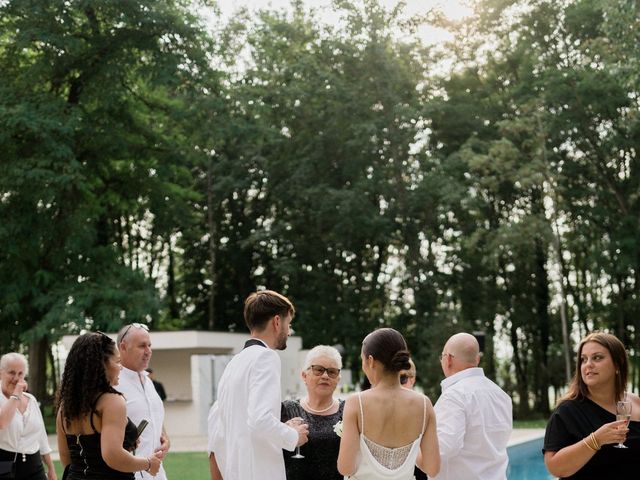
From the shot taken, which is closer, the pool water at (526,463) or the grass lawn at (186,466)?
the grass lawn at (186,466)

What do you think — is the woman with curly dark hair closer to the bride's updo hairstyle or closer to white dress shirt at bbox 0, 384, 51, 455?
the bride's updo hairstyle

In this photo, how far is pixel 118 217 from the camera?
3844 centimetres

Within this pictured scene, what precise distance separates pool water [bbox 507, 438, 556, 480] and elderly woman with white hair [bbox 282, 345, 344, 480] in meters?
11.0

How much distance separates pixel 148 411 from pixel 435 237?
3040 cm

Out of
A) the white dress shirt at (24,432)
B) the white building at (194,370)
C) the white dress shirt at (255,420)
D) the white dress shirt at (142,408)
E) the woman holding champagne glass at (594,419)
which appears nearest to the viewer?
the woman holding champagne glass at (594,419)

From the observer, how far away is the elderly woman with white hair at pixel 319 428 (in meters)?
5.35

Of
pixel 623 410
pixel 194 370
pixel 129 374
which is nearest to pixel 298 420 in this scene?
pixel 129 374

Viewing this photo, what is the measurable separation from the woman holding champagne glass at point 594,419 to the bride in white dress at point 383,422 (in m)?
0.61

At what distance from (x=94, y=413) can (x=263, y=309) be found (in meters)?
0.98

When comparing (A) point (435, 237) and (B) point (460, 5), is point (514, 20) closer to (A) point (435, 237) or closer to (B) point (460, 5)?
(B) point (460, 5)

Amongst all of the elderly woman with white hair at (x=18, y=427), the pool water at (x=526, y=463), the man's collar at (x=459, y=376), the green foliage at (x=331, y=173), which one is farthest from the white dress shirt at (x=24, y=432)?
the green foliage at (x=331, y=173)

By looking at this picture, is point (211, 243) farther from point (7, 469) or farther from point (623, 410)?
point (623, 410)

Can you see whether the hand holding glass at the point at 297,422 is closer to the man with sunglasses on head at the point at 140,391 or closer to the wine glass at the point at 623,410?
the man with sunglasses on head at the point at 140,391

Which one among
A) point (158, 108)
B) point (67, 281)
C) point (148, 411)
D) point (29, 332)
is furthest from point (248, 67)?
point (148, 411)
